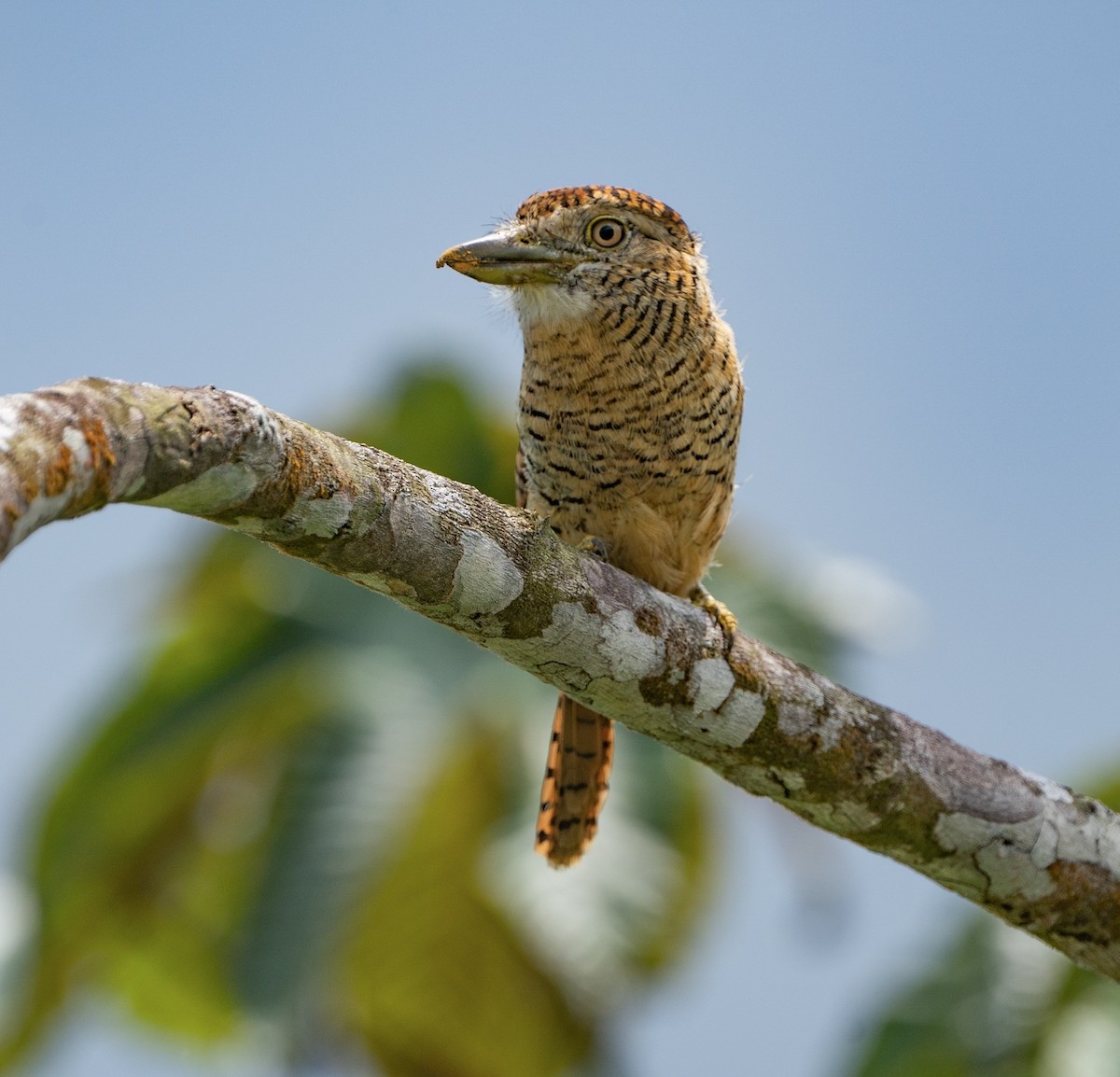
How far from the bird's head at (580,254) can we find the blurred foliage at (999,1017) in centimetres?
427

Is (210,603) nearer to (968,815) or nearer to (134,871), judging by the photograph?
(134,871)

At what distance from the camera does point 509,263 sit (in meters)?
3.97

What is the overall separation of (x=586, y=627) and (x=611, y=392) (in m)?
1.04

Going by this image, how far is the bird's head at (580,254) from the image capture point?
395 cm

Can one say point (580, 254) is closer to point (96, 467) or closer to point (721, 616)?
point (721, 616)

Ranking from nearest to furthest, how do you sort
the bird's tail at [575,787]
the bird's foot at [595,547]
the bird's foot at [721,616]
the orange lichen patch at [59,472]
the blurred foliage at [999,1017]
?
the orange lichen patch at [59,472] < the bird's foot at [721,616] < the bird's foot at [595,547] < the bird's tail at [575,787] < the blurred foliage at [999,1017]

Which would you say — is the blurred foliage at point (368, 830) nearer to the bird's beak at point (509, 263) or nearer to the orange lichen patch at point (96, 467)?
the bird's beak at point (509, 263)

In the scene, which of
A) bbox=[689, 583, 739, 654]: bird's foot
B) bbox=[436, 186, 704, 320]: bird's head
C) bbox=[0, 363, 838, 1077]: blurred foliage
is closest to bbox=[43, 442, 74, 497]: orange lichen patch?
bbox=[689, 583, 739, 654]: bird's foot

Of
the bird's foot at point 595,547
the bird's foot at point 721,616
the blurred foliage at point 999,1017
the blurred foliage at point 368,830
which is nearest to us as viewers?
the bird's foot at point 721,616

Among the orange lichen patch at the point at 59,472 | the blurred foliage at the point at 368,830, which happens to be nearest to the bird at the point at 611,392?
the orange lichen patch at the point at 59,472

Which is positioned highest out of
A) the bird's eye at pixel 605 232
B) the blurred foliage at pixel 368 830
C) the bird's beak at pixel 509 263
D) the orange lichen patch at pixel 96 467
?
the bird's eye at pixel 605 232

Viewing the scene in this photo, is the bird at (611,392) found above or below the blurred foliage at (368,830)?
above

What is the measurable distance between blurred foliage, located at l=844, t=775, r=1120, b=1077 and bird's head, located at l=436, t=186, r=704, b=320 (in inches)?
168

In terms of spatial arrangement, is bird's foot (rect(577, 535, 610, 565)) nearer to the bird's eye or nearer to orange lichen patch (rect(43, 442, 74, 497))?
the bird's eye
